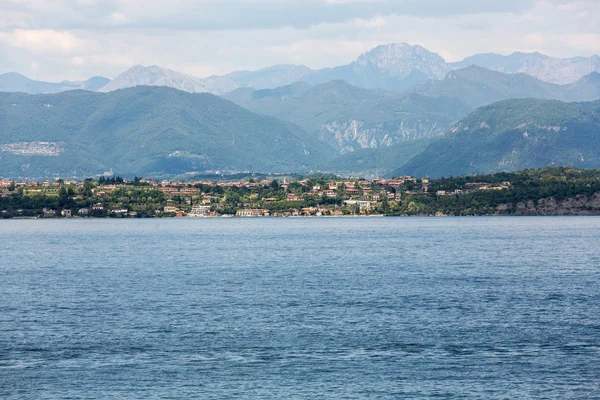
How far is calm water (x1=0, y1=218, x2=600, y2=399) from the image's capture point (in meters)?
45.1

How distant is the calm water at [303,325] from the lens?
148 feet

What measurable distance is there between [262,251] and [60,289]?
1658 inches

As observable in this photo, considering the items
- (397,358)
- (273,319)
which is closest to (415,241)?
(273,319)

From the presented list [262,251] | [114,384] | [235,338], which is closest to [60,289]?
[235,338]

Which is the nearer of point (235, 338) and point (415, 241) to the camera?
point (235, 338)

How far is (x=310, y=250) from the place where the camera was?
118 meters

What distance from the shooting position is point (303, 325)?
193 feet

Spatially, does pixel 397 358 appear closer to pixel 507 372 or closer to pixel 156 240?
pixel 507 372

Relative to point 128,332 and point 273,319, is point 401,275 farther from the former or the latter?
point 128,332

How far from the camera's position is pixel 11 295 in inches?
2918

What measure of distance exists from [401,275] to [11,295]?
32660 mm

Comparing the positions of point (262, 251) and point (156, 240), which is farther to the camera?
point (156, 240)

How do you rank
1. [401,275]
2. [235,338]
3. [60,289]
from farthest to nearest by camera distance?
[401,275], [60,289], [235,338]

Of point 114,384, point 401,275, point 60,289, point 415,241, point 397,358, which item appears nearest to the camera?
point 114,384
